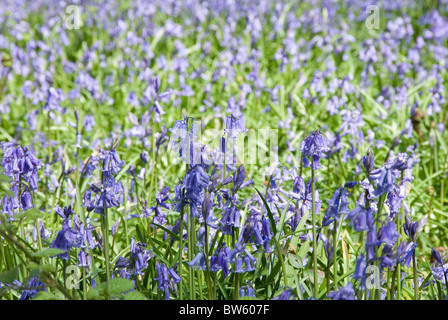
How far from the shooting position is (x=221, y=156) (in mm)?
3117

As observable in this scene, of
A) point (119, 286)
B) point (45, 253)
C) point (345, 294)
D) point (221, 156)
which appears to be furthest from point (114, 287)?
point (221, 156)

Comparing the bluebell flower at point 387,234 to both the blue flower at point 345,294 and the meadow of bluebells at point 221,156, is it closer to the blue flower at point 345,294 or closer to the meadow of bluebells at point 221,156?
the meadow of bluebells at point 221,156

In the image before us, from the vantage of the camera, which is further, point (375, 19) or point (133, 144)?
point (375, 19)

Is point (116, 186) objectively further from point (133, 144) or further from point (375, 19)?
point (375, 19)

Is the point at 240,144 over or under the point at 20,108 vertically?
under

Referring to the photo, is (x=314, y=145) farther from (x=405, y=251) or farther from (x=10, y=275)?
(x=10, y=275)

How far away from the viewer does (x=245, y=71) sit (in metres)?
6.30

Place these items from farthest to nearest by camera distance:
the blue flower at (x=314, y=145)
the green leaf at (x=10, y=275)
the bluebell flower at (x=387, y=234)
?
the blue flower at (x=314, y=145) < the green leaf at (x=10, y=275) < the bluebell flower at (x=387, y=234)

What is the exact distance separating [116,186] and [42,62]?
13.2ft

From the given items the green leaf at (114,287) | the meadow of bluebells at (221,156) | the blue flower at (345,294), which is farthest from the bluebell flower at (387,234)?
the green leaf at (114,287)

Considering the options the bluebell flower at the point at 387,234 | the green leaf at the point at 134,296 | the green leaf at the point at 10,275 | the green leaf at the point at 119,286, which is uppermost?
the bluebell flower at the point at 387,234

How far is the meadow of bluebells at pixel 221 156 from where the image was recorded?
2016 millimetres
